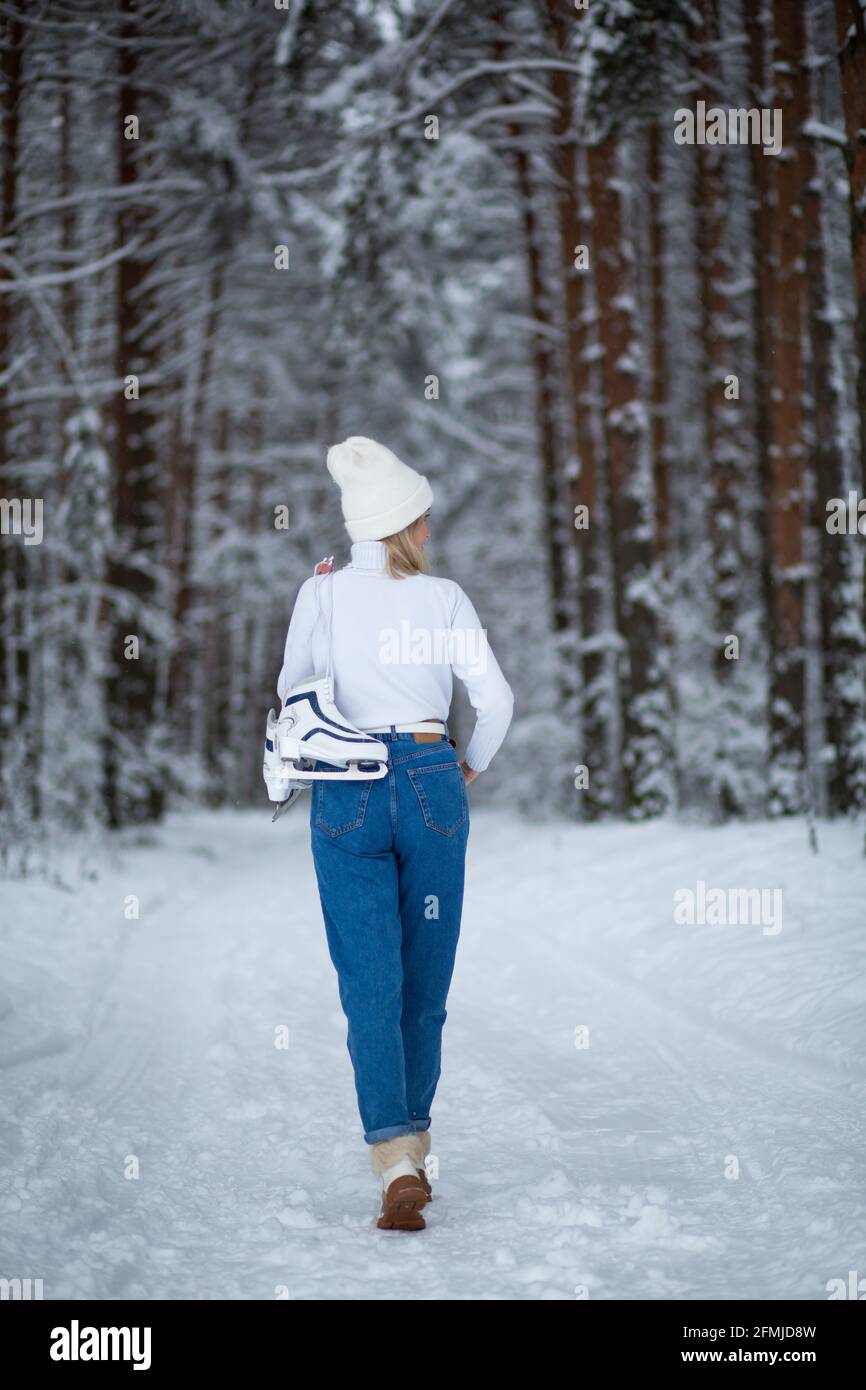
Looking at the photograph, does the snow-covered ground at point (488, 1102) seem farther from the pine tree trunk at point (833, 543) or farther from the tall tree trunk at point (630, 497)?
the tall tree trunk at point (630, 497)

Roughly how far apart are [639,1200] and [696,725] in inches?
501

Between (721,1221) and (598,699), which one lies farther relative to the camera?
(598,699)

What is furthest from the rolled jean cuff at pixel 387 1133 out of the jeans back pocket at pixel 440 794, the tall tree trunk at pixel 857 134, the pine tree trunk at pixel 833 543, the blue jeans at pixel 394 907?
the pine tree trunk at pixel 833 543

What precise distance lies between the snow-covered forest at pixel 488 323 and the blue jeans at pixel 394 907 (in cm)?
510

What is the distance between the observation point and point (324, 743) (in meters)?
3.71

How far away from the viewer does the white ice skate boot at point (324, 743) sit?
3.71 meters

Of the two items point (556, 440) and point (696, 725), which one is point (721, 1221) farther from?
point (556, 440)

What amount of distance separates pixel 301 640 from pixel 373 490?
553 millimetres

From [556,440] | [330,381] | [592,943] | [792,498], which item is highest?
[330,381]

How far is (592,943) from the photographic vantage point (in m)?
8.28

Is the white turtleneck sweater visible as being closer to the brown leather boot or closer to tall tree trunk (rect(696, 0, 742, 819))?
the brown leather boot

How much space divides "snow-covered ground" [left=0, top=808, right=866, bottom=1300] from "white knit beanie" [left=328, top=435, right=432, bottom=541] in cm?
217
